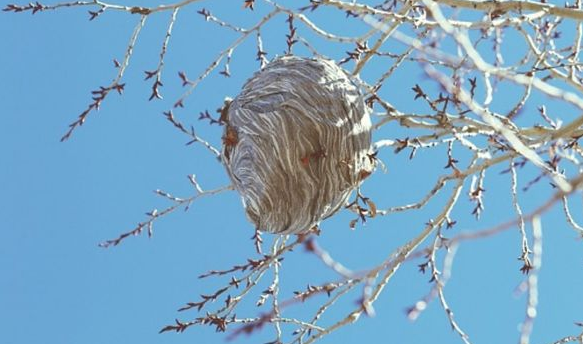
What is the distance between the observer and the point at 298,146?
261cm

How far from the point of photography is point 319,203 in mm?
2695

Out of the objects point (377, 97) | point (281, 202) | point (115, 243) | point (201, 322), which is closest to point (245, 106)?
point (281, 202)

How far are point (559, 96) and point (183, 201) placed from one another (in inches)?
85.2

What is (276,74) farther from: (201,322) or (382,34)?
(201,322)

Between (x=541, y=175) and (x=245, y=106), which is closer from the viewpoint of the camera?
(x=245, y=106)

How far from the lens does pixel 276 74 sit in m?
2.81

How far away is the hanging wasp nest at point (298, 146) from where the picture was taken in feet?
8.57

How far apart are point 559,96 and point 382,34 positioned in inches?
71.4

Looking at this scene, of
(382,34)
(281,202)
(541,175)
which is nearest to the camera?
(281,202)

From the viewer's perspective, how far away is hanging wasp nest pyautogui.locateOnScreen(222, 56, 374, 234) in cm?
261

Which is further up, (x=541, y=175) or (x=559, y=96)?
(x=541, y=175)

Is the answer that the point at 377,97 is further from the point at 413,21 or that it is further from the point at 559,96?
the point at 559,96

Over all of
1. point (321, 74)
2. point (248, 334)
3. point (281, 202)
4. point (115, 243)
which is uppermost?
point (115, 243)

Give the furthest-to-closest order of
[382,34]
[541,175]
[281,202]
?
[382,34]
[541,175]
[281,202]
